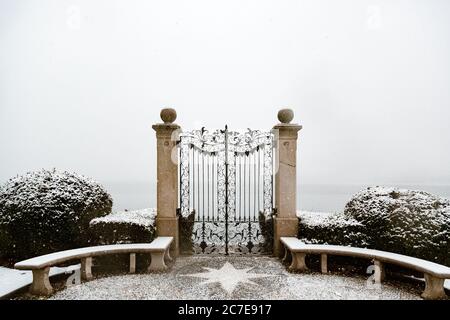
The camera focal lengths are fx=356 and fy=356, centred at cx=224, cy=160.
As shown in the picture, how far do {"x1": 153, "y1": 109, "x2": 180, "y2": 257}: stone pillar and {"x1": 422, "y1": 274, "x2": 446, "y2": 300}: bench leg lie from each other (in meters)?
5.32

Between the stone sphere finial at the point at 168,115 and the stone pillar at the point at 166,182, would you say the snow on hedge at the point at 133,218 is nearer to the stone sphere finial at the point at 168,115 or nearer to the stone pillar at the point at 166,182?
the stone pillar at the point at 166,182

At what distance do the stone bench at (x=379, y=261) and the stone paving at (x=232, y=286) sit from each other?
240mm

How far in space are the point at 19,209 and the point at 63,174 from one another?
4.12 ft

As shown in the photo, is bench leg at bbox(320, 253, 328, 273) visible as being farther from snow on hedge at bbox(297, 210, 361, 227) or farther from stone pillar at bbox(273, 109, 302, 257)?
stone pillar at bbox(273, 109, 302, 257)

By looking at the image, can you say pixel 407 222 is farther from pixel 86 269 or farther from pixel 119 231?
pixel 86 269

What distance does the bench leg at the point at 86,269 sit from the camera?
7.02m

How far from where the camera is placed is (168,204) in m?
8.63

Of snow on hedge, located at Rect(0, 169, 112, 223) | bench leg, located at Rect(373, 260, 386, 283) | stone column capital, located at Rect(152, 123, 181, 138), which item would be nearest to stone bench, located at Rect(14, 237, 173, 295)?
snow on hedge, located at Rect(0, 169, 112, 223)

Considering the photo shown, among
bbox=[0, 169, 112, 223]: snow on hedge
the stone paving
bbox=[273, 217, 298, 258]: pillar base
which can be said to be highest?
bbox=[0, 169, 112, 223]: snow on hedge

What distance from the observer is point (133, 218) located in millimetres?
8289

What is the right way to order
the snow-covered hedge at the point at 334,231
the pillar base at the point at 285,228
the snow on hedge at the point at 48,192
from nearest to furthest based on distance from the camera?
the snow-covered hedge at the point at 334,231 < the snow on hedge at the point at 48,192 < the pillar base at the point at 285,228

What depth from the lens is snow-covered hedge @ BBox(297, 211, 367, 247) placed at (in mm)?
7653

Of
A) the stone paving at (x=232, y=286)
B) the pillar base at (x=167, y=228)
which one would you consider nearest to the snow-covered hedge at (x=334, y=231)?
the stone paving at (x=232, y=286)
